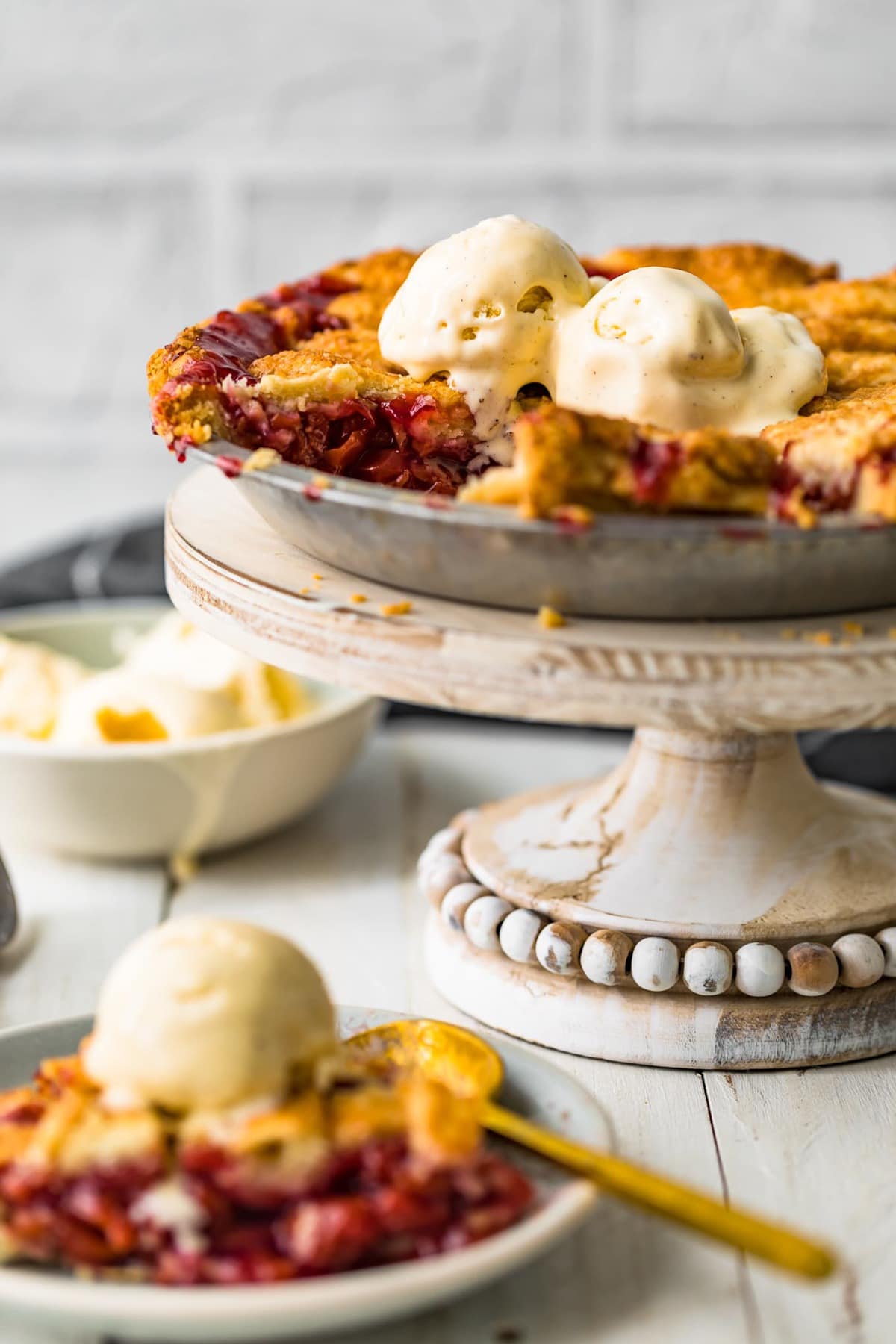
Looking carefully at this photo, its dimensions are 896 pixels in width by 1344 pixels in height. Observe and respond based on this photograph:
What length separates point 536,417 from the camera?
2.74ft

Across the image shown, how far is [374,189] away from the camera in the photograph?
299 centimetres

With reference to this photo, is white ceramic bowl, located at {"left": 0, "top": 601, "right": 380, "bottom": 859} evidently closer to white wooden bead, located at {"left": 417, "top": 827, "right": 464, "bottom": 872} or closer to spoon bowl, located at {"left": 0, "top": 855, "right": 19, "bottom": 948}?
spoon bowl, located at {"left": 0, "top": 855, "right": 19, "bottom": 948}

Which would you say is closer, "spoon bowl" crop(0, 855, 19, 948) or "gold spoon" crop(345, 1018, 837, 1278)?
"gold spoon" crop(345, 1018, 837, 1278)

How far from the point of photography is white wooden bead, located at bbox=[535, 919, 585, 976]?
991 mm

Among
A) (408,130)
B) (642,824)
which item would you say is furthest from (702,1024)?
(408,130)

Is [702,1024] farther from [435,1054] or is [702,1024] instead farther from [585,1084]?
[435,1054]

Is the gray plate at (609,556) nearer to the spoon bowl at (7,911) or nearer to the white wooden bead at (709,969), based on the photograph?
the white wooden bead at (709,969)

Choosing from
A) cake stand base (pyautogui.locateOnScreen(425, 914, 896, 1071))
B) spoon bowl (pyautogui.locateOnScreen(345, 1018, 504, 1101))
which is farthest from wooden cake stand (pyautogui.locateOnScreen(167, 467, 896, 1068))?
spoon bowl (pyautogui.locateOnScreen(345, 1018, 504, 1101))

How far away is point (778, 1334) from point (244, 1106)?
0.27m

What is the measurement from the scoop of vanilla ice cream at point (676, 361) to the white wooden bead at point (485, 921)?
0.32 meters

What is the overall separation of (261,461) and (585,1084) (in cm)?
42

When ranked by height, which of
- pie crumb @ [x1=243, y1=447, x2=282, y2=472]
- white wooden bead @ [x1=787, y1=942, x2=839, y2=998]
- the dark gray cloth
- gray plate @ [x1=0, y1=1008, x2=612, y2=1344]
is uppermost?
pie crumb @ [x1=243, y1=447, x2=282, y2=472]

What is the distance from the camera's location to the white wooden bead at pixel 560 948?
39.0 inches

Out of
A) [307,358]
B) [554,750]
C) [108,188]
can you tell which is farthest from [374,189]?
[307,358]
